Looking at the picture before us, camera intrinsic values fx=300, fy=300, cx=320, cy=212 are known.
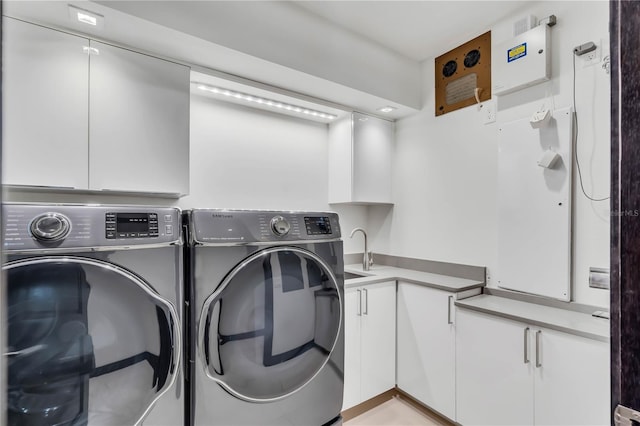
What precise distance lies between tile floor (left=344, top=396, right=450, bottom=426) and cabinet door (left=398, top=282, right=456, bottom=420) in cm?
11

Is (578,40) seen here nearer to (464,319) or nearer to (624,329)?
(464,319)

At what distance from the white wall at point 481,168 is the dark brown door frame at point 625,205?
150 cm

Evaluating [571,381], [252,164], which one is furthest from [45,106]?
[571,381]

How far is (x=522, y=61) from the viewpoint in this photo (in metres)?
1.88

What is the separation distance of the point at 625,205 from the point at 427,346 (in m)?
1.86

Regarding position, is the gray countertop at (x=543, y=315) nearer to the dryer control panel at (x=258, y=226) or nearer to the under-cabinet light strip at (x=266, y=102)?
the dryer control panel at (x=258, y=226)

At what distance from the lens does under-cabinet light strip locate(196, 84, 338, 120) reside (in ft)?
6.57

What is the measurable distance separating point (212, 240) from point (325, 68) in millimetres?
1452

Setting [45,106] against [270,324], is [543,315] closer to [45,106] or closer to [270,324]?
[270,324]

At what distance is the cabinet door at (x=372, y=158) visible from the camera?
252cm

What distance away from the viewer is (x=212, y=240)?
3.51 feet

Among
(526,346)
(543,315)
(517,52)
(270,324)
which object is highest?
(517,52)

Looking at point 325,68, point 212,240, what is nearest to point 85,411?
point 212,240

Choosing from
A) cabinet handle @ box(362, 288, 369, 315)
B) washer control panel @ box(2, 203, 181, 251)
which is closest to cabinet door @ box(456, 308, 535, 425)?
cabinet handle @ box(362, 288, 369, 315)
